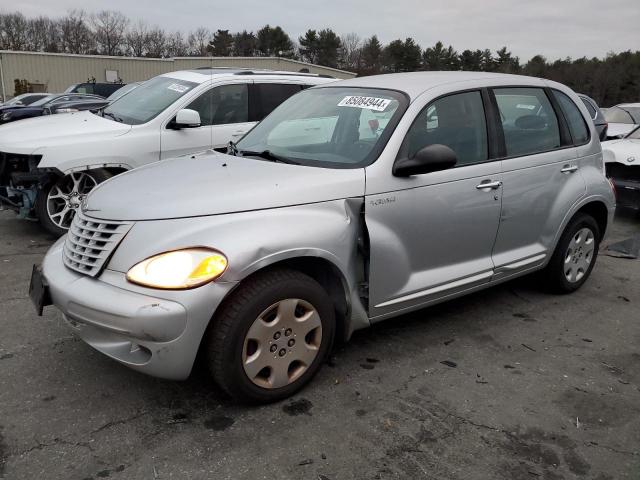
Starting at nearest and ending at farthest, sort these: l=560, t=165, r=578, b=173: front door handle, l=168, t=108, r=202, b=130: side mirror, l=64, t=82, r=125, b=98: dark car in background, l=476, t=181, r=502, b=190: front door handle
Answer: l=476, t=181, r=502, b=190: front door handle < l=560, t=165, r=578, b=173: front door handle < l=168, t=108, r=202, b=130: side mirror < l=64, t=82, r=125, b=98: dark car in background

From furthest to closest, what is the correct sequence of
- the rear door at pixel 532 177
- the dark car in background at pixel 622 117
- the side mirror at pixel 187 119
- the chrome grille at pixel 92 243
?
the dark car in background at pixel 622 117
the side mirror at pixel 187 119
the rear door at pixel 532 177
the chrome grille at pixel 92 243

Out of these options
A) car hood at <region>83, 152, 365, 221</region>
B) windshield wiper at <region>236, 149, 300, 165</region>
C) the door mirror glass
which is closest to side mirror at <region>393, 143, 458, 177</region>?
car hood at <region>83, 152, 365, 221</region>

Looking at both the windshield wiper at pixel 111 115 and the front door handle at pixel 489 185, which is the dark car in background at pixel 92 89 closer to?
the windshield wiper at pixel 111 115

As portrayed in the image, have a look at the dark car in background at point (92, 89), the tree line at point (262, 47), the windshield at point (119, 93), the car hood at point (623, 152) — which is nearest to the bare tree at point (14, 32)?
the tree line at point (262, 47)

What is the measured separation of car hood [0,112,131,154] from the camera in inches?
220

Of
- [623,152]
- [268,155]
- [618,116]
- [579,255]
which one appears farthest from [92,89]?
[579,255]

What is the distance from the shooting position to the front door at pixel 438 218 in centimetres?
330

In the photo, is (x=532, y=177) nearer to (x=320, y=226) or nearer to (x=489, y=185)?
(x=489, y=185)

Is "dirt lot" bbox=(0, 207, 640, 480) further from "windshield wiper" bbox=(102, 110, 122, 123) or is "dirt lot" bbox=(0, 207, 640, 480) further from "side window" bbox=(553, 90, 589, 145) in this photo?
"windshield wiper" bbox=(102, 110, 122, 123)

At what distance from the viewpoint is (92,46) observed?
77.8m

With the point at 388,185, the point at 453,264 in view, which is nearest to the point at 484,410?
the point at 453,264

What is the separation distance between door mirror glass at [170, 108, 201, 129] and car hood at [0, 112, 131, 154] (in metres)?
0.56

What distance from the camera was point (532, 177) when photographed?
411 centimetres

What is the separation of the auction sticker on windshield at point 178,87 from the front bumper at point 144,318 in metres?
4.11
